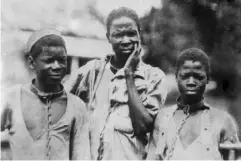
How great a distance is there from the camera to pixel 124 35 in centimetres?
284

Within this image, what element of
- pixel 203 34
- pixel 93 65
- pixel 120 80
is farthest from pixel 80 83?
pixel 203 34

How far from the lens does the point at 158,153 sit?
270cm

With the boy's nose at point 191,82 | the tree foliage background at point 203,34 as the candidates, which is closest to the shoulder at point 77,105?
the tree foliage background at point 203,34

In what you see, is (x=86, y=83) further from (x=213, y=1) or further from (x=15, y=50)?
(x=213, y=1)

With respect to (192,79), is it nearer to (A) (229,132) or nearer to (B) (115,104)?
(A) (229,132)

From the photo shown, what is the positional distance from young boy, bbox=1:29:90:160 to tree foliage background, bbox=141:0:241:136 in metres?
0.62

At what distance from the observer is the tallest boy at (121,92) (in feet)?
9.02

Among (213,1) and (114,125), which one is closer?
(114,125)

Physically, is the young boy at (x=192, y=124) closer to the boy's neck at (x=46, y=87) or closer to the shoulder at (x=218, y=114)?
the shoulder at (x=218, y=114)

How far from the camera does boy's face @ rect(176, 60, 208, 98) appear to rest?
2678mm

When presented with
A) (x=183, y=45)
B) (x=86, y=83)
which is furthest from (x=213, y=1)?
(x=86, y=83)

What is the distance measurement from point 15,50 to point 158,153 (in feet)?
3.64

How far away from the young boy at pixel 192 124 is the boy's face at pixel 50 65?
66cm

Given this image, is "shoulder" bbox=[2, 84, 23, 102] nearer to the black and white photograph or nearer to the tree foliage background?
the black and white photograph
